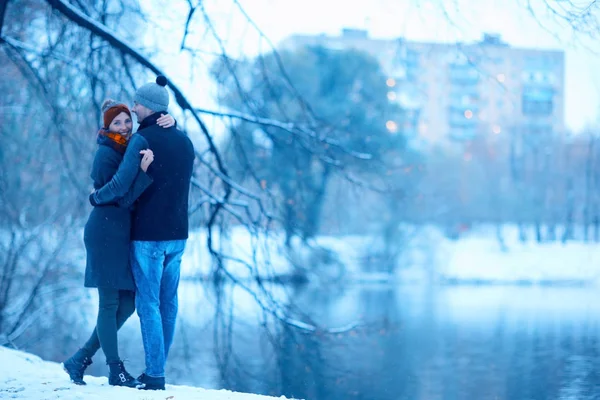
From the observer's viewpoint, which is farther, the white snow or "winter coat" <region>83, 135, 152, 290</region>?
the white snow

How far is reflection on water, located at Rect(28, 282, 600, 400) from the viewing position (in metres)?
7.56

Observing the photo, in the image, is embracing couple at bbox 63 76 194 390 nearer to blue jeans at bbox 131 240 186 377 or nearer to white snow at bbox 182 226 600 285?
blue jeans at bbox 131 240 186 377

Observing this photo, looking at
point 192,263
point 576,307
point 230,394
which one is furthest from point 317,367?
point 576,307

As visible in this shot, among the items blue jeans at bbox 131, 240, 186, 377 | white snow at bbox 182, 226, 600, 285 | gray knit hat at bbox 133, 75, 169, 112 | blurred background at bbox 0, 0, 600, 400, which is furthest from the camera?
white snow at bbox 182, 226, 600, 285

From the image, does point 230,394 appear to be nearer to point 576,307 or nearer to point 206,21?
point 206,21

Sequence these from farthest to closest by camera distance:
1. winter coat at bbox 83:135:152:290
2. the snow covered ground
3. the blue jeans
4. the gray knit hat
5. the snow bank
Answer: the snow bank → the gray knit hat → the blue jeans → winter coat at bbox 83:135:152:290 → the snow covered ground

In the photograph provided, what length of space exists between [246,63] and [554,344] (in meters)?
7.04

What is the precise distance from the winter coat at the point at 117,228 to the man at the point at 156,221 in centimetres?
6

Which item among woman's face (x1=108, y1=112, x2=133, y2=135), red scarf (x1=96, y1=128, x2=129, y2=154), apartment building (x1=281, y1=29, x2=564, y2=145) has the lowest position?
red scarf (x1=96, y1=128, x2=129, y2=154)

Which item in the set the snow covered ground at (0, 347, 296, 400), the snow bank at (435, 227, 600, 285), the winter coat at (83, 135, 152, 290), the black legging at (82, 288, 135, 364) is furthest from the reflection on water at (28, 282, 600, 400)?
the snow bank at (435, 227, 600, 285)

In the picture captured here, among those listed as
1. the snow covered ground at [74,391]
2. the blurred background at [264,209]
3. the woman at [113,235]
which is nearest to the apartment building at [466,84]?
the blurred background at [264,209]

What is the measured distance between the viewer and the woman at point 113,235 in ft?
14.4

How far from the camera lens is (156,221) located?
4.49 meters

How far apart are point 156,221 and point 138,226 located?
94 millimetres
